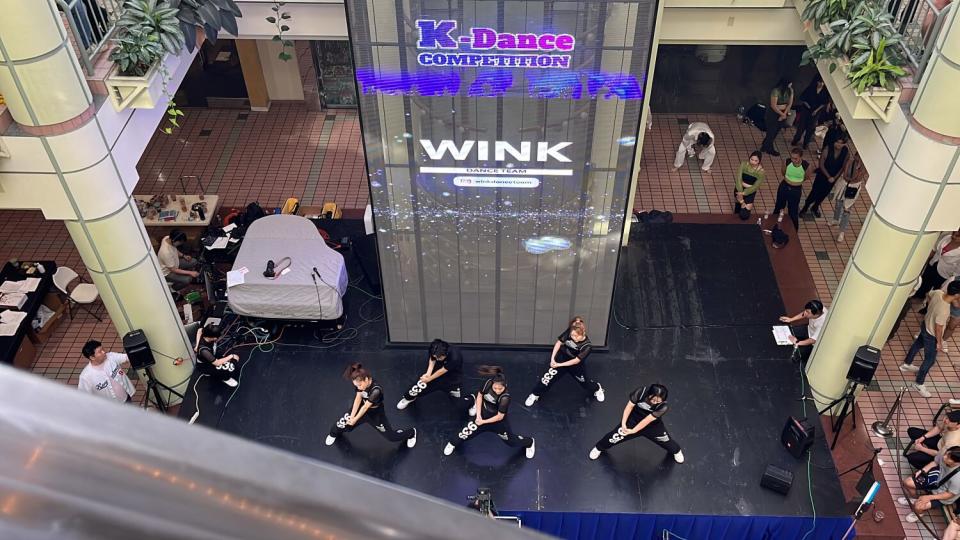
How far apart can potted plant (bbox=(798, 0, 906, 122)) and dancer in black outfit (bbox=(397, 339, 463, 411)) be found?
4586mm

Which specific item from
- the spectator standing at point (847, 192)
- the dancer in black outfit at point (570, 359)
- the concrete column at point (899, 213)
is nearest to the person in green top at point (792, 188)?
the spectator standing at point (847, 192)

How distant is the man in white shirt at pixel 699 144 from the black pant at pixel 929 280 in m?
3.64

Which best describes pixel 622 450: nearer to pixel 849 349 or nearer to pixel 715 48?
pixel 849 349

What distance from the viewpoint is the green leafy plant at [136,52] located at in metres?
7.23

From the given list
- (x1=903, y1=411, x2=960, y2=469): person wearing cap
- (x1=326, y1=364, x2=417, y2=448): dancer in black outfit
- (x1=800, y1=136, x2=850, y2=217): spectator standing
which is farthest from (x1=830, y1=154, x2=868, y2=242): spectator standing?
(x1=326, y1=364, x2=417, y2=448): dancer in black outfit

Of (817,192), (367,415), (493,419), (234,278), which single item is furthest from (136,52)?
(817,192)

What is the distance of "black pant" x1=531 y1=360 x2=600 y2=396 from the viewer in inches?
352

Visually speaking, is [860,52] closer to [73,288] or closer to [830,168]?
[830,168]

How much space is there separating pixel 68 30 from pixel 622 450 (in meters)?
6.83

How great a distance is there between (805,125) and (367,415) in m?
9.07

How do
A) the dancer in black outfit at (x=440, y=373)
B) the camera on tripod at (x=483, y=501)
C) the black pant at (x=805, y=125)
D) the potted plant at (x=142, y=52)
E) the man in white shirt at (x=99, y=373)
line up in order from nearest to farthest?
the potted plant at (x=142, y=52), the camera on tripod at (x=483, y=501), the man in white shirt at (x=99, y=373), the dancer in black outfit at (x=440, y=373), the black pant at (x=805, y=125)

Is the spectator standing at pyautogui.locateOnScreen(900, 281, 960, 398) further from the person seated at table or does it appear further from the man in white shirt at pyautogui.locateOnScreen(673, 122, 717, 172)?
the person seated at table

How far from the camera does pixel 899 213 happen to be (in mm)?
7402

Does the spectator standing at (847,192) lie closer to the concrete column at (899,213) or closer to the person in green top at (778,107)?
the person in green top at (778,107)
